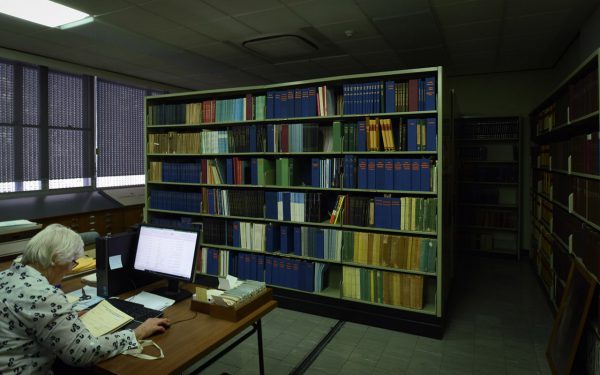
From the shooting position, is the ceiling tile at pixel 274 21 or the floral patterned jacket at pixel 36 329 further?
the ceiling tile at pixel 274 21

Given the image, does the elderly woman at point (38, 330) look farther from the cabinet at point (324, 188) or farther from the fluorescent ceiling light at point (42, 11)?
the fluorescent ceiling light at point (42, 11)

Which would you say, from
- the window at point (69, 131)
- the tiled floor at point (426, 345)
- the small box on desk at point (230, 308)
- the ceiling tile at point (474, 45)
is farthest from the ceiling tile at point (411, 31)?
the window at point (69, 131)

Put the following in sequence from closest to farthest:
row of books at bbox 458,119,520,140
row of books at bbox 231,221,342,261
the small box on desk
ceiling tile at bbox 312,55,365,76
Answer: the small box on desk, row of books at bbox 231,221,342,261, ceiling tile at bbox 312,55,365,76, row of books at bbox 458,119,520,140

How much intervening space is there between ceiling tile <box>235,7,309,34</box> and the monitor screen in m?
2.39

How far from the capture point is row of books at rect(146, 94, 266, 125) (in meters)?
4.04

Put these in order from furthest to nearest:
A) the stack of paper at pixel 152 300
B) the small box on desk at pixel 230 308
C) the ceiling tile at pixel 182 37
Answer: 1. the ceiling tile at pixel 182 37
2. the stack of paper at pixel 152 300
3. the small box on desk at pixel 230 308

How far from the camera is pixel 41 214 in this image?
496 centimetres

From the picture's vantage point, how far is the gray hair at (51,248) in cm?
164

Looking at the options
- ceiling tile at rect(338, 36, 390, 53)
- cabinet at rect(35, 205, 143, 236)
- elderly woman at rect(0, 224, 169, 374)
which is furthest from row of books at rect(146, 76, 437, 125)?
elderly woman at rect(0, 224, 169, 374)

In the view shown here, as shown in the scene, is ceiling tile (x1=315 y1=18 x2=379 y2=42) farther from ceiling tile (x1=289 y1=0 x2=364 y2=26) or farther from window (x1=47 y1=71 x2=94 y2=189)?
window (x1=47 y1=71 x2=94 y2=189)

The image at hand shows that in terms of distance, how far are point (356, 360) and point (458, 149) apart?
13.6 feet

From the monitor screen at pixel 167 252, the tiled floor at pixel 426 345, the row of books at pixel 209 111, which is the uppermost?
the row of books at pixel 209 111

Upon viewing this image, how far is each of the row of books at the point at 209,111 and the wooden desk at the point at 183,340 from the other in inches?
91.1

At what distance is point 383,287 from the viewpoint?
3.47m
